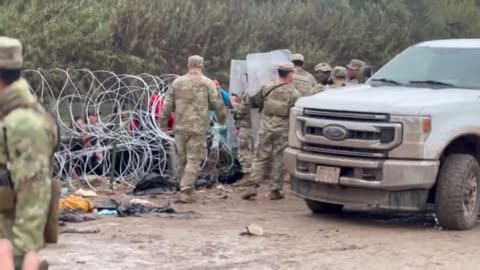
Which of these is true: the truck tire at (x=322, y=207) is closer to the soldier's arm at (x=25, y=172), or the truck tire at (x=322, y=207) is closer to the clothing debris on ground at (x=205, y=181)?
the clothing debris on ground at (x=205, y=181)

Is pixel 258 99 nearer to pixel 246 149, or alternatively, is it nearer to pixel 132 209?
pixel 246 149

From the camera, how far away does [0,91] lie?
5.41 metres

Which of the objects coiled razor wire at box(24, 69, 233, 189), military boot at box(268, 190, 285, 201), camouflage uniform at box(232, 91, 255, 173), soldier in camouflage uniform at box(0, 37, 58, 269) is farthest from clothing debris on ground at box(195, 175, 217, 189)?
soldier in camouflage uniform at box(0, 37, 58, 269)

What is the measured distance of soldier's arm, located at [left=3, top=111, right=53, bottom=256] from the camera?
5.30 m

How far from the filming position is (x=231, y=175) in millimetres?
15453

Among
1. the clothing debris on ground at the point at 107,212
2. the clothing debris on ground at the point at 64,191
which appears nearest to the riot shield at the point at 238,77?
the clothing debris on ground at the point at 64,191

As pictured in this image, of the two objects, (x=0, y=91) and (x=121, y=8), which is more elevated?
(x=0, y=91)

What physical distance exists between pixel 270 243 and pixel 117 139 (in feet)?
16.2

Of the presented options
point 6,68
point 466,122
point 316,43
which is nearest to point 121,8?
point 316,43

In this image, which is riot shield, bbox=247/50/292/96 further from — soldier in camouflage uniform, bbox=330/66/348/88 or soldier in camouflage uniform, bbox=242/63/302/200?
soldier in camouflage uniform, bbox=242/63/302/200

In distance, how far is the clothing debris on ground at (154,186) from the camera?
1412cm

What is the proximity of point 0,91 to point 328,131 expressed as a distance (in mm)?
6169

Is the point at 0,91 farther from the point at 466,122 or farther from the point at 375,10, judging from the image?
the point at 375,10

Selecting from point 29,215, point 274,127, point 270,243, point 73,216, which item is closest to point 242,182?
point 274,127
